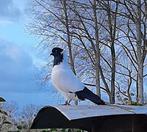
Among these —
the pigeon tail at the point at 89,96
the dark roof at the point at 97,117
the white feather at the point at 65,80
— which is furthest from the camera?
the white feather at the point at 65,80

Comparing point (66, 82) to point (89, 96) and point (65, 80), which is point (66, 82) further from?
point (89, 96)

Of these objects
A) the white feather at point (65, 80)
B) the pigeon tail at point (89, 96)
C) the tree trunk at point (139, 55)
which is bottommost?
the pigeon tail at point (89, 96)

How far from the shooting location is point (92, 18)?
2170cm

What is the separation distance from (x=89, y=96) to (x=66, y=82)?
0.43 m

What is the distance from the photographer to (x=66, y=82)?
7.38 meters

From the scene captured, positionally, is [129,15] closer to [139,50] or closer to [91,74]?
[139,50]

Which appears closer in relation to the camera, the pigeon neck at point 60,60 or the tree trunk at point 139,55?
the pigeon neck at point 60,60

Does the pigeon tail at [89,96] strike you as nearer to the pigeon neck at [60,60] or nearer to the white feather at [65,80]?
the white feather at [65,80]

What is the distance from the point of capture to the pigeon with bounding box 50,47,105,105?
735cm

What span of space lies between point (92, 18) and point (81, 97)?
1443cm

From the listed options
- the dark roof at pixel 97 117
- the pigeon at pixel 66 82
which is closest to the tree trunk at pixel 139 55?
the dark roof at pixel 97 117

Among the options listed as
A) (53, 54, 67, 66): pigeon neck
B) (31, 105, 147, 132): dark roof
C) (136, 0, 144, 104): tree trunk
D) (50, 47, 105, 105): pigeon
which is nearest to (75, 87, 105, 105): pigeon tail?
(50, 47, 105, 105): pigeon

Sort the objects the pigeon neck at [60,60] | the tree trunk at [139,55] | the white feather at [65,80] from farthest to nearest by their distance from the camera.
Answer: the tree trunk at [139,55]
the pigeon neck at [60,60]
the white feather at [65,80]

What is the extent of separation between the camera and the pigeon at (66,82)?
7.35 m
